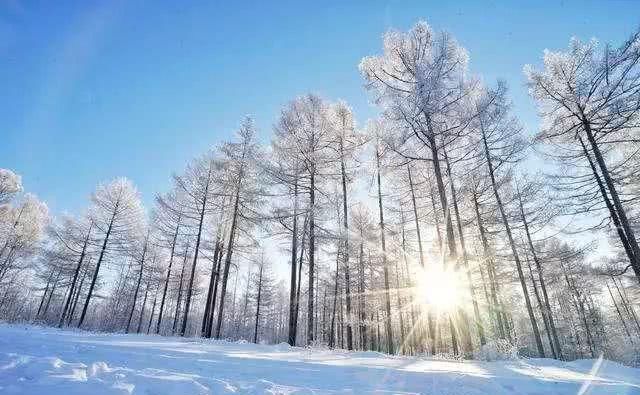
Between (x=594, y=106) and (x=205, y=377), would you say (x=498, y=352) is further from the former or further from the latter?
(x=594, y=106)

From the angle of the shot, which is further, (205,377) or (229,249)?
(229,249)

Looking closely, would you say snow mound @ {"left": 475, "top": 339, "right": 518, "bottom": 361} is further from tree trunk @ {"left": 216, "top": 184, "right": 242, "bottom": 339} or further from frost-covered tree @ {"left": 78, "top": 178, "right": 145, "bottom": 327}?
frost-covered tree @ {"left": 78, "top": 178, "right": 145, "bottom": 327}

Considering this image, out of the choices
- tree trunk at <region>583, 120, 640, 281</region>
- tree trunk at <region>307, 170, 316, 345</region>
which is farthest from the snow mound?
tree trunk at <region>583, 120, 640, 281</region>

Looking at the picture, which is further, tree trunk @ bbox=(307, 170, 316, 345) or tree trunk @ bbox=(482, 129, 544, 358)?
tree trunk @ bbox=(482, 129, 544, 358)

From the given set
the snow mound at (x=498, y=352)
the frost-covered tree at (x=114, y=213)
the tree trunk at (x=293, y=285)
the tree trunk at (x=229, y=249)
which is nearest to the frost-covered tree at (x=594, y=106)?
the snow mound at (x=498, y=352)

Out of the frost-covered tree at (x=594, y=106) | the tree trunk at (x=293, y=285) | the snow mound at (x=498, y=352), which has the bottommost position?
the snow mound at (x=498, y=352)

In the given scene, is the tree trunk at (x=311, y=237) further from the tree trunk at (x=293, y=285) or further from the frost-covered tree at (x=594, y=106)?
the frost-covered tree at (x=594, y=106)

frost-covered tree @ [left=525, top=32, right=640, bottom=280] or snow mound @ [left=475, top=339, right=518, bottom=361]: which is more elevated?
frost-covered tree @ [left=525, top=32, right=640, bottom=280]

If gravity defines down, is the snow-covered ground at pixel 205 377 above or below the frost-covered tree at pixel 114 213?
below

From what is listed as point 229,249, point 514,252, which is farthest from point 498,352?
point 229,249

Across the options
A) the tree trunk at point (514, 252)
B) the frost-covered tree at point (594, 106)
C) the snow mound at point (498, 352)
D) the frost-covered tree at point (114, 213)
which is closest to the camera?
the snow mound at point (498, 352)

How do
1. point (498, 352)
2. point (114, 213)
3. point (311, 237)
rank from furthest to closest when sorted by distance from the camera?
point (114, 213) → point (311, 237) → point (498, 352)

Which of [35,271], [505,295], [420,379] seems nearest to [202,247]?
[420,379]

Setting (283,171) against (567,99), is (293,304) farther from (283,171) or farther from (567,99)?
(567,99)
